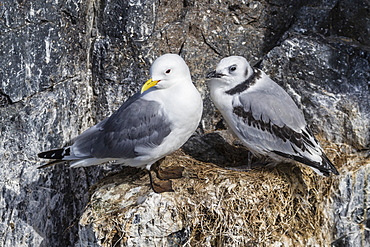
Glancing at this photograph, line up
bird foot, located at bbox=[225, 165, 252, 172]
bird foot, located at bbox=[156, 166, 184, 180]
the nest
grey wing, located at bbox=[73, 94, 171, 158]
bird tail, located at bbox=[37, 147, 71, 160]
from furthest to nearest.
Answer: bird foot, located at bbox=[225, 165, 252, 172] → bird foot, located at bbox=[156, 166, 184, 180] → bird tail, located at bbox=[37, 147, 71, 160] → grey wing, located at bbox=[73, 94, 171, 158] → the nest

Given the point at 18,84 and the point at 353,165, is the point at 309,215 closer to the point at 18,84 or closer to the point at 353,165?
the point at 353,165

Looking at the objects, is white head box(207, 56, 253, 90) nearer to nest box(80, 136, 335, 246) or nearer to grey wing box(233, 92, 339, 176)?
grey wing box(233, 92, 339, 176)

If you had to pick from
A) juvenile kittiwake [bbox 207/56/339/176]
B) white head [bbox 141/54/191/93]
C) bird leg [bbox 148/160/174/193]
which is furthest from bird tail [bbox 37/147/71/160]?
juvenile kittiwake [bbox 207/56/339/176]

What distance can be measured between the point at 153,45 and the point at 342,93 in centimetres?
156

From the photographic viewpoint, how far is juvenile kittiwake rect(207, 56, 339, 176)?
3766mm

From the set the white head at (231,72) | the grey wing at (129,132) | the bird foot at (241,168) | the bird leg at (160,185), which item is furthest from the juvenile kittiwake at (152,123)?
the bird foot at (241,168)

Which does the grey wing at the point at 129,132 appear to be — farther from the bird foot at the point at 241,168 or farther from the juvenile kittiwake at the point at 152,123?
the bird foot at the point at 241,168

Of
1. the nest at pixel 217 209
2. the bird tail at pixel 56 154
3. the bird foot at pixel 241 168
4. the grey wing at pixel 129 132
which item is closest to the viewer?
the nest at pixel 217 209

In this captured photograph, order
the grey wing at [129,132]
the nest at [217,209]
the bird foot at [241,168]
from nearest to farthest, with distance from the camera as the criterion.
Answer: the nest at [217,209] < the grey wing at [129,132] < the bird foot at [241,168]

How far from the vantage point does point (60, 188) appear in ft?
13.9

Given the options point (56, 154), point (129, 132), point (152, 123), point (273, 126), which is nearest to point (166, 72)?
point (152, 123)

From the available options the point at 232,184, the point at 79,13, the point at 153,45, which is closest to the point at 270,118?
the point at 232,184

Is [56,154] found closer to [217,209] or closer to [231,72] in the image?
[217,209]

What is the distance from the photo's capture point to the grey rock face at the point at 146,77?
3896 millimetres
